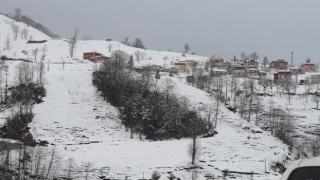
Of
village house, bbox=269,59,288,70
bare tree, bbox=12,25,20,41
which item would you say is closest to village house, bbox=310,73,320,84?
village house, bbox=269,59,288,70

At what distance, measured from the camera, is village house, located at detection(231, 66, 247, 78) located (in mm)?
113287

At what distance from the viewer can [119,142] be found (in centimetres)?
5103

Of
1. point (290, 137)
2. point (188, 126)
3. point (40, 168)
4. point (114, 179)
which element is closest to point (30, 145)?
point (40, 168)

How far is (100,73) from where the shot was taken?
6869cm

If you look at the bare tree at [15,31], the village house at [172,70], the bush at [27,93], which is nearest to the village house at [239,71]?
the village house at [172,70]

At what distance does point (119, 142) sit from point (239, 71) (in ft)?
233

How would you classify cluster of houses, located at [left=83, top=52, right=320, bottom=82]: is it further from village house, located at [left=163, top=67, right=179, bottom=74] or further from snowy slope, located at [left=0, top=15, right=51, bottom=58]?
snowy slope, located at [left=0, top=15, right=51, bottom=58]

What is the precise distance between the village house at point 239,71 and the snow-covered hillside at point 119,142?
36.8 metres

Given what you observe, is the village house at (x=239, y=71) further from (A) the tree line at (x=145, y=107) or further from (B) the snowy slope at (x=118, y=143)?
(A) the tree line at (x=145, y=107)

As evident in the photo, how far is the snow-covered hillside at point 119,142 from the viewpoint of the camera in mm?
43281

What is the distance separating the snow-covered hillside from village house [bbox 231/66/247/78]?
36.8 meters

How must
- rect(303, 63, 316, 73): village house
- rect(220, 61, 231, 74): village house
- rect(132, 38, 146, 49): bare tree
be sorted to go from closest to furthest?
1. rect(220, 61, 231, 74): village house
2. rect(303, 63, 316, 73): village house
3. rect(132, 38, 146, 49): bare tree

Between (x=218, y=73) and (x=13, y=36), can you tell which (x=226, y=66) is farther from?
(x=13, y=36)

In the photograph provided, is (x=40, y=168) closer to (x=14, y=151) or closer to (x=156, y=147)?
(x=14, y=151)
